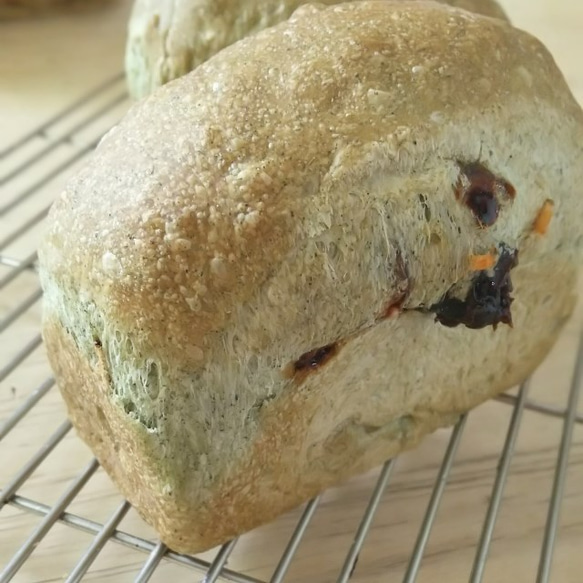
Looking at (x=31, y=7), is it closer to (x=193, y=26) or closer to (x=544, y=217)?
(x=193, y=26)

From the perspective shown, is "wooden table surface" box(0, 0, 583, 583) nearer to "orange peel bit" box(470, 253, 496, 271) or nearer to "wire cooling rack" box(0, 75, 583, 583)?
"wire cooling rack" box(0, 75, 583, 583)

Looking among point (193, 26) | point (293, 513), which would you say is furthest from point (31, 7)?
point (293, 513)

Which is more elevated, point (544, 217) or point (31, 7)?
point (31, 7)

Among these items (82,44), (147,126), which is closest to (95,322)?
(147,126)

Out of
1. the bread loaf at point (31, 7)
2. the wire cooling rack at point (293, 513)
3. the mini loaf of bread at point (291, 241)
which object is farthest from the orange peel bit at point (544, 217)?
the bread loaf at point (31, 7)

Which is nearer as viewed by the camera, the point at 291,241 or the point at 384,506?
the point at 291,241

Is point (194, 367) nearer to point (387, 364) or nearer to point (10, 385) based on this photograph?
point (387, 364)
